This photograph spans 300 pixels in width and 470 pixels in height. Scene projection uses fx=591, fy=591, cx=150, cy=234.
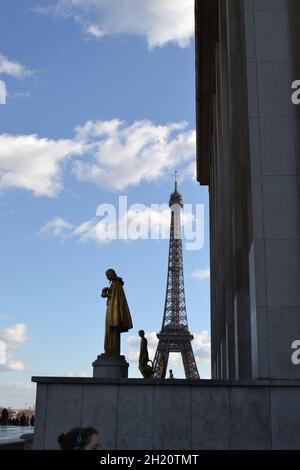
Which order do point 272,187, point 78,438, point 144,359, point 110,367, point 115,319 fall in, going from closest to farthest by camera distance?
point 78,438, point 272,187, point 110,367, point 115,319, point 144,359

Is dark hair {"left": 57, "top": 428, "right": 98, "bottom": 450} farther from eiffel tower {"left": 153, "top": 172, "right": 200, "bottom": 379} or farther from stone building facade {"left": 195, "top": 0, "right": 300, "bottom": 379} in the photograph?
eiffel tower {"left": 153, "top": 172, "right": 200, "bottom": 379}

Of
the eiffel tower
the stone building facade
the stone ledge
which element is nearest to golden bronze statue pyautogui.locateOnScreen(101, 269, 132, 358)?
the stone building facade

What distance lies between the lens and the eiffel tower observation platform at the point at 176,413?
1222 cm

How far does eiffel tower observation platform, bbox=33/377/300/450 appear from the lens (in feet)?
40.1

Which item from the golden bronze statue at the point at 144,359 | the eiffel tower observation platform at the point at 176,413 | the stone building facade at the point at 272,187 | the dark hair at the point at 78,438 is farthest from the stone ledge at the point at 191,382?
the golden bronze statue at the point at 144,359

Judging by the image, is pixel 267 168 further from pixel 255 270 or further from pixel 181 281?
pixel 181 281

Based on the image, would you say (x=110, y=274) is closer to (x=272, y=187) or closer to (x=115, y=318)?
(x=115, y=318)

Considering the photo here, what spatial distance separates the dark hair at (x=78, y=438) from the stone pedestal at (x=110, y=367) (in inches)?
333

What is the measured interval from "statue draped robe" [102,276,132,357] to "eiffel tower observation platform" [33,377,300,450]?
4305mm

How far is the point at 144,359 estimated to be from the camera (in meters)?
18.9

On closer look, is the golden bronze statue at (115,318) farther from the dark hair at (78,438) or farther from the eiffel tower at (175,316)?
the eiffel tower at (175,316)

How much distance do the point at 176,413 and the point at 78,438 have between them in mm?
5094

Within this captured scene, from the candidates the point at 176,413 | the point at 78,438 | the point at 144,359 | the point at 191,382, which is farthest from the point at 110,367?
the point at 78,438
